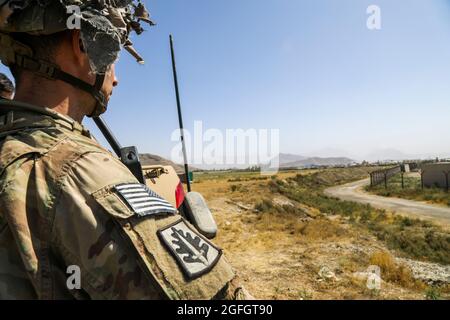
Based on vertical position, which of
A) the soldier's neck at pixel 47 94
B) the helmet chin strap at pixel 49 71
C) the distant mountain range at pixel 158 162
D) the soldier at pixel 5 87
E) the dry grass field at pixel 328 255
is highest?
the soldier at pixel 5 87

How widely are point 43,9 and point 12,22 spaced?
180 millimetres

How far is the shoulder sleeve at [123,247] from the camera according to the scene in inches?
44.5

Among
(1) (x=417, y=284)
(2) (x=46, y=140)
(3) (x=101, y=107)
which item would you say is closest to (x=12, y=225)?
(2) (x=46, y=140)

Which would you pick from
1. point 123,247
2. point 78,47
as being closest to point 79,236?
point 123,247

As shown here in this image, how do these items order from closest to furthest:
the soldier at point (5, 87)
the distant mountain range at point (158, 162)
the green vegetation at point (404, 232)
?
the soldier at point (5, 87), the distant mountain range at point (158, 162), the green vegetation at point (404, 232)

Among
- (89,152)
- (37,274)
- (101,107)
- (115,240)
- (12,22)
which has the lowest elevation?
(37,274)

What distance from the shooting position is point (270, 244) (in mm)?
15469

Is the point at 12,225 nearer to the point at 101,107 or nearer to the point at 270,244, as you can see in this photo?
the point at 101,107

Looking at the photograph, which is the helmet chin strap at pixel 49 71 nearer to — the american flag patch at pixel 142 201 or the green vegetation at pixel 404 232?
the american flag patch at pixel 142 201

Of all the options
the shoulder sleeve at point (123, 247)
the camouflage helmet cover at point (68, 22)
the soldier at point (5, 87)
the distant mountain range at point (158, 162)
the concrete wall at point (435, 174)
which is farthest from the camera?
the concrete wall at point (435, 174)

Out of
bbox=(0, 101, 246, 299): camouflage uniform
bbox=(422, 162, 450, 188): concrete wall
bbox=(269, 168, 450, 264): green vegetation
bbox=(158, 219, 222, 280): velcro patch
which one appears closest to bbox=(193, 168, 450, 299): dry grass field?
bbox=(269, 168, 450, 264): green vegetation

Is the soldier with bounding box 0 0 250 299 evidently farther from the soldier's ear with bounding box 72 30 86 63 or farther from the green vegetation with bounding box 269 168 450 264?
the green vegetation with bounding box 269 168 450 264

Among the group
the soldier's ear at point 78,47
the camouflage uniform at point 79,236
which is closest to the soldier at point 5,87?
the soldier's ear at point 78,47

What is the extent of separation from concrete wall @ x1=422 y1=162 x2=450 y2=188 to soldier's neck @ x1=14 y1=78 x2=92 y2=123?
51.8 metres
